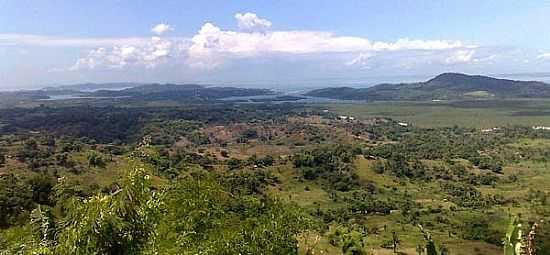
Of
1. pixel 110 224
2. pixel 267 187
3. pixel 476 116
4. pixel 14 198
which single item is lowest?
pixel 267 187

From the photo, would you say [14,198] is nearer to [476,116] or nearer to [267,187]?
[267,187]

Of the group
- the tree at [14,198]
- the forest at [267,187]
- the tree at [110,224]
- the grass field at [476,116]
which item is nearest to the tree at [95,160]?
the forest at [267,187]

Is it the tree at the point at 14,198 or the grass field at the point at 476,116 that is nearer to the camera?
the tree at the point at 14,198

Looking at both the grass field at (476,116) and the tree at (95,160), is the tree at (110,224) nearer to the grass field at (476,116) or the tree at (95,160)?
the tree at (95,160)

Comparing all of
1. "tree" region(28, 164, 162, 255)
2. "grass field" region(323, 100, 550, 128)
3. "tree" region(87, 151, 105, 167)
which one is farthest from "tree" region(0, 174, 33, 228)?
"grass field" region(323, 100, 550, 128)

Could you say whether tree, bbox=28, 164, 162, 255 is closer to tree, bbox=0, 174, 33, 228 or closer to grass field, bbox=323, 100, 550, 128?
tree, bbox=0, 174, 33, 228

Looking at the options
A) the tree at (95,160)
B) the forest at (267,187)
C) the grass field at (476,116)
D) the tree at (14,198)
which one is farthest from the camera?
the grass field at (476,116)

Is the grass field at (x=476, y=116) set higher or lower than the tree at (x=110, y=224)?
lower

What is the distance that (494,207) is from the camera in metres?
70.9

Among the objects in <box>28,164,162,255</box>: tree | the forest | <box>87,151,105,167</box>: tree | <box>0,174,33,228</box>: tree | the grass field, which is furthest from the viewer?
the grass field

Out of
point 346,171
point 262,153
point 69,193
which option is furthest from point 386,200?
point 69,193

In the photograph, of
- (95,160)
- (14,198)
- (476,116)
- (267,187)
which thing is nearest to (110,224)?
(14,198)

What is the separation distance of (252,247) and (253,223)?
8.80 ft

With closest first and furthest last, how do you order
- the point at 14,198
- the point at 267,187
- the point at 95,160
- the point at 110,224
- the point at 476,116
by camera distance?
the point at 110,224
the point at 14,198
the point at 95,160
the point at 267,187
the point at 476,116
